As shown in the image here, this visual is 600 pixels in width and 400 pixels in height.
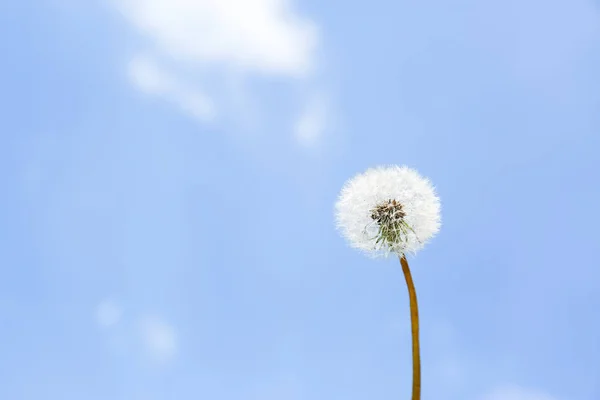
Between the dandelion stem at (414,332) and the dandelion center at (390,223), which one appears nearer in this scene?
the dandelion stem at (414,332)

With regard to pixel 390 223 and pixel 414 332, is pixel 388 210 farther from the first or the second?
pixel 414 332

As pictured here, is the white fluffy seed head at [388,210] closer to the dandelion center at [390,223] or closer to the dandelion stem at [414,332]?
the dandelion center at [390,223]

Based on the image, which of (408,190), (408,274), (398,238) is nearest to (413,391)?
(408,274)

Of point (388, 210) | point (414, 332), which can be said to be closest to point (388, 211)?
point (388, 210)

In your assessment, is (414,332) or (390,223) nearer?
(414,332)

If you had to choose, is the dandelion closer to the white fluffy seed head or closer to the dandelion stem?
the white fluffy seed head

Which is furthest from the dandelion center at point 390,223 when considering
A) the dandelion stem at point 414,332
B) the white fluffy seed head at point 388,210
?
the dandelion stem at point 414,332

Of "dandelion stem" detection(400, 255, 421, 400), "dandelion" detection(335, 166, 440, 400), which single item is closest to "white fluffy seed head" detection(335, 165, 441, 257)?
"dandelion" detection(335, 166, 440, 400)

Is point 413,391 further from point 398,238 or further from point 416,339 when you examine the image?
point 398,238
